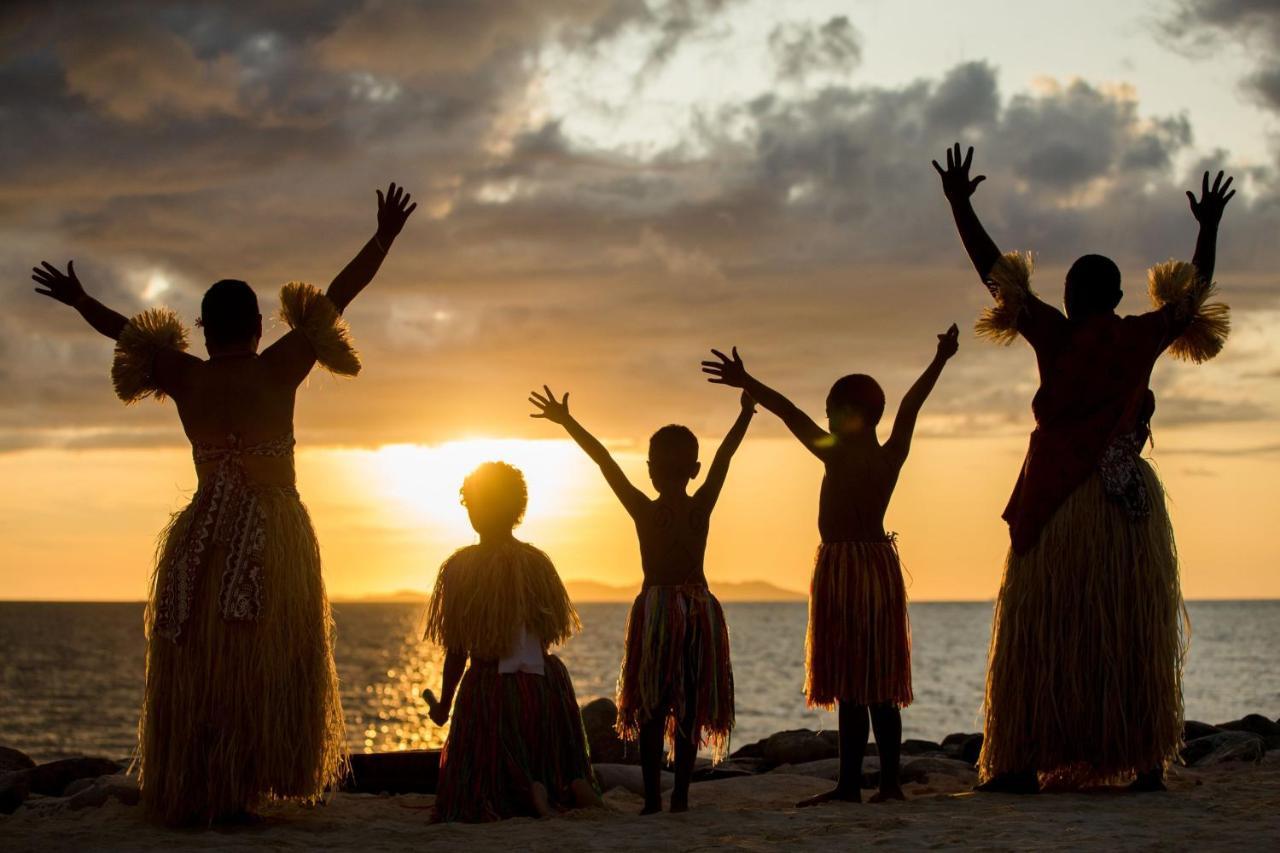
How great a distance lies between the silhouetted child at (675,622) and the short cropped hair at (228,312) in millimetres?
1738

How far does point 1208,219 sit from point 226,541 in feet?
17.0

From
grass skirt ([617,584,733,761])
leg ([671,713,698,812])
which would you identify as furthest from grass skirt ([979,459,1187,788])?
leg ([671,713,698,812])

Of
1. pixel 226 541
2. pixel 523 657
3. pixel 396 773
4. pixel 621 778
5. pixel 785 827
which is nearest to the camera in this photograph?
pixel 785 827

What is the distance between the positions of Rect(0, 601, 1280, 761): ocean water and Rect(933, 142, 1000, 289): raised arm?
2039 millimetres

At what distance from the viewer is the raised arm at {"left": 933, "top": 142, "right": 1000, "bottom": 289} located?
7410 mm

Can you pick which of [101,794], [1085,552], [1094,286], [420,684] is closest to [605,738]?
[101,794]

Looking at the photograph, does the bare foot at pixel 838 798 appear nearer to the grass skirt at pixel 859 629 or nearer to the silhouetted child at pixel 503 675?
the grass skirt at pixel 859 629

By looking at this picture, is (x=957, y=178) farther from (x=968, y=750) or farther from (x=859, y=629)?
(x=968, y=750)

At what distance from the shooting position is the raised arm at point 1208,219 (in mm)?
7656

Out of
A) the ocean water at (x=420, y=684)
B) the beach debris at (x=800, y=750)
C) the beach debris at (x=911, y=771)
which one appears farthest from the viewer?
the ocean water at (x=420, y=684)

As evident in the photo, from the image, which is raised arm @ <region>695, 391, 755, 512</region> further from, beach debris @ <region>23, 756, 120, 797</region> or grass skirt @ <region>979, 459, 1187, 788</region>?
beach debris @ <region>23, 756, 120, 797</region>

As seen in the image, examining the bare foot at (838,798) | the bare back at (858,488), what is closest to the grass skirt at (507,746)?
the bare foot at (838,798)

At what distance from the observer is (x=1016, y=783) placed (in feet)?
23.7

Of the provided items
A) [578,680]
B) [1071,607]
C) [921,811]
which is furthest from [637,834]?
[578,680]
